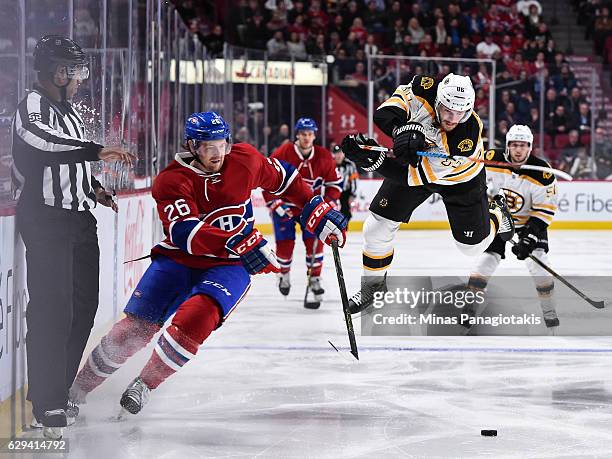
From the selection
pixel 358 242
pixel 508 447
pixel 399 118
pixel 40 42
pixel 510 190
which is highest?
pixel 40 42

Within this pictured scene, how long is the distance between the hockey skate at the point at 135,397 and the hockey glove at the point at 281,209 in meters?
3.16

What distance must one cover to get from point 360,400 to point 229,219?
796 millimetres

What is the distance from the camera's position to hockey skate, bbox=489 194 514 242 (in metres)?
4.94

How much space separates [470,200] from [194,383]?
168 centimetres

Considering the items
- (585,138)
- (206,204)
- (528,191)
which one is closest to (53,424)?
(206,204)

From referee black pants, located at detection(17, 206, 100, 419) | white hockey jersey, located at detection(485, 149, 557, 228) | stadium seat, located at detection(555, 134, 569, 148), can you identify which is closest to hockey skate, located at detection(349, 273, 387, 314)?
white hockey jersey, located at detection(485, 149, 557, 228)

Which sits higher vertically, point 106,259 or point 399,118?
point 399,118

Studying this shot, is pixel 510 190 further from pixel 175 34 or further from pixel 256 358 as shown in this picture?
pixel 175 34

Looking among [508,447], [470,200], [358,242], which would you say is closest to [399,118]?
[470,200]

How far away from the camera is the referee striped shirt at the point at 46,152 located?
270 centimetres

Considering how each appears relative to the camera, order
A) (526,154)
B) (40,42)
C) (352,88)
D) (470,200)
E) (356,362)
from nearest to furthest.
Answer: (40,42) < (356,362) < (470,200) < (526,154) < (352,88)

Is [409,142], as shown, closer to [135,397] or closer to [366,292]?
[366,292]

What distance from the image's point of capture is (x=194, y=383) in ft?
12.3

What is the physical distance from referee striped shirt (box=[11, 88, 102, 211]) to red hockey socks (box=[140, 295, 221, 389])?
0.47 meters
